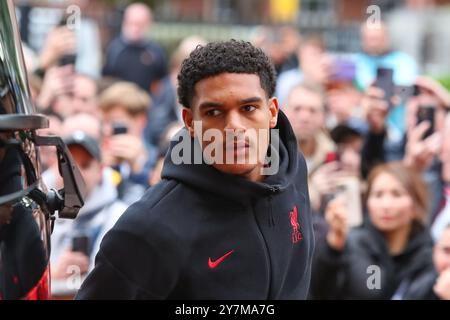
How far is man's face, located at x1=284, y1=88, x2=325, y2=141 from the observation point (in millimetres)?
6680

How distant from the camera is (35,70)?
319 inches

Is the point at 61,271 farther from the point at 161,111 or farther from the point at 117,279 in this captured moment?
the point at 161,111

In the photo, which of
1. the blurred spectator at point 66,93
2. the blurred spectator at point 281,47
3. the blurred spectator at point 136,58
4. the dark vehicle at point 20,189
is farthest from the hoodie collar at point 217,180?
the blurred spectator at point 136,58

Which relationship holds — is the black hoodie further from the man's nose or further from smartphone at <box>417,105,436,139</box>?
smartphone at <box>417,105,436,139</box>

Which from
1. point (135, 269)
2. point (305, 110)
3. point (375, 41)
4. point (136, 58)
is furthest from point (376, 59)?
point (135, 269)

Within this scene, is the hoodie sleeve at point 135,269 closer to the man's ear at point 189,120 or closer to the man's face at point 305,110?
the man's ear at point 189,120

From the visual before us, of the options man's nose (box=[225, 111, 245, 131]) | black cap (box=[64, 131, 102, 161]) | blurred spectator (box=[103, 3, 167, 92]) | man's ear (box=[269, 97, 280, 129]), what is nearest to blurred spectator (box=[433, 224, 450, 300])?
black cap (box=[64, 131, 102, 161])

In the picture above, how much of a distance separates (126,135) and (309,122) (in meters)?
1.30

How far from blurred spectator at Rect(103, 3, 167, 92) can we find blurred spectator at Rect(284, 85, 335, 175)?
382 cm

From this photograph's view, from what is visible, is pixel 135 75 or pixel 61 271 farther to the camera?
pixel 135 75

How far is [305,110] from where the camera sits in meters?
6.80

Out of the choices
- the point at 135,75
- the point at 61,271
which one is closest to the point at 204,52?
the point at 61,271

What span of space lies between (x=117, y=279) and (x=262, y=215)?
46 centimetres
